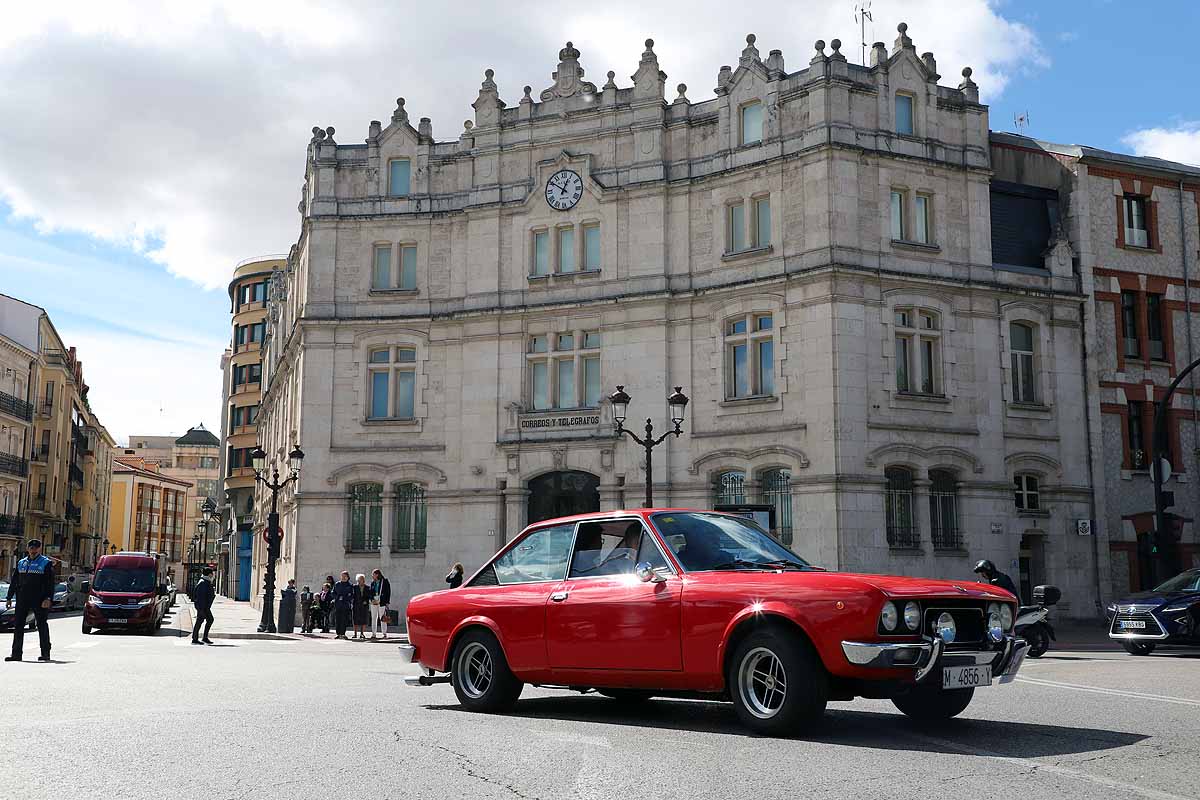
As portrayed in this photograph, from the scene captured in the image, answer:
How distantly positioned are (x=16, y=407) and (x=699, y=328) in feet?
156

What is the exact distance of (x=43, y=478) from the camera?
71188 millimetres

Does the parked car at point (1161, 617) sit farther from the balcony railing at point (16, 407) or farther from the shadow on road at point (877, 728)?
the balcony railing at point (16, 407)

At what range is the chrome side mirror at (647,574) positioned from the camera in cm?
876

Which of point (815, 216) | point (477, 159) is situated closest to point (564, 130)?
point (477, 159)

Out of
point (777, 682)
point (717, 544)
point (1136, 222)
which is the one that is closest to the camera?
point (777, 682)

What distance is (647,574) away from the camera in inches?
347

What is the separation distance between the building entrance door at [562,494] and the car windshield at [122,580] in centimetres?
986

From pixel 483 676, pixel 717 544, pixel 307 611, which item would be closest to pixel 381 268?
pixel 307 611

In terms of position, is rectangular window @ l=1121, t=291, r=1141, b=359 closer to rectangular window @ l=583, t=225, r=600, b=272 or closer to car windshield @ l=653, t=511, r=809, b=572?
rectangular window @ l=583, t=225, r=600, b=272

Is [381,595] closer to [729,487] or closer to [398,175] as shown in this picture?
[729,487]

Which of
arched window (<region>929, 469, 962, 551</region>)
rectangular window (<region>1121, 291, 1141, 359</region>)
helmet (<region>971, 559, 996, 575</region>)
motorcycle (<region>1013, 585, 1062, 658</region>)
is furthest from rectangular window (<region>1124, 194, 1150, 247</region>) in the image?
helmet (<region>971, 559, 996, 575</region>)

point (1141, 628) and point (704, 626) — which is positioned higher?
point (704, 626)

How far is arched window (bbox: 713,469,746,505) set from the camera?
29.9 metres

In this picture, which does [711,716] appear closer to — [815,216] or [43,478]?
[815,216]
